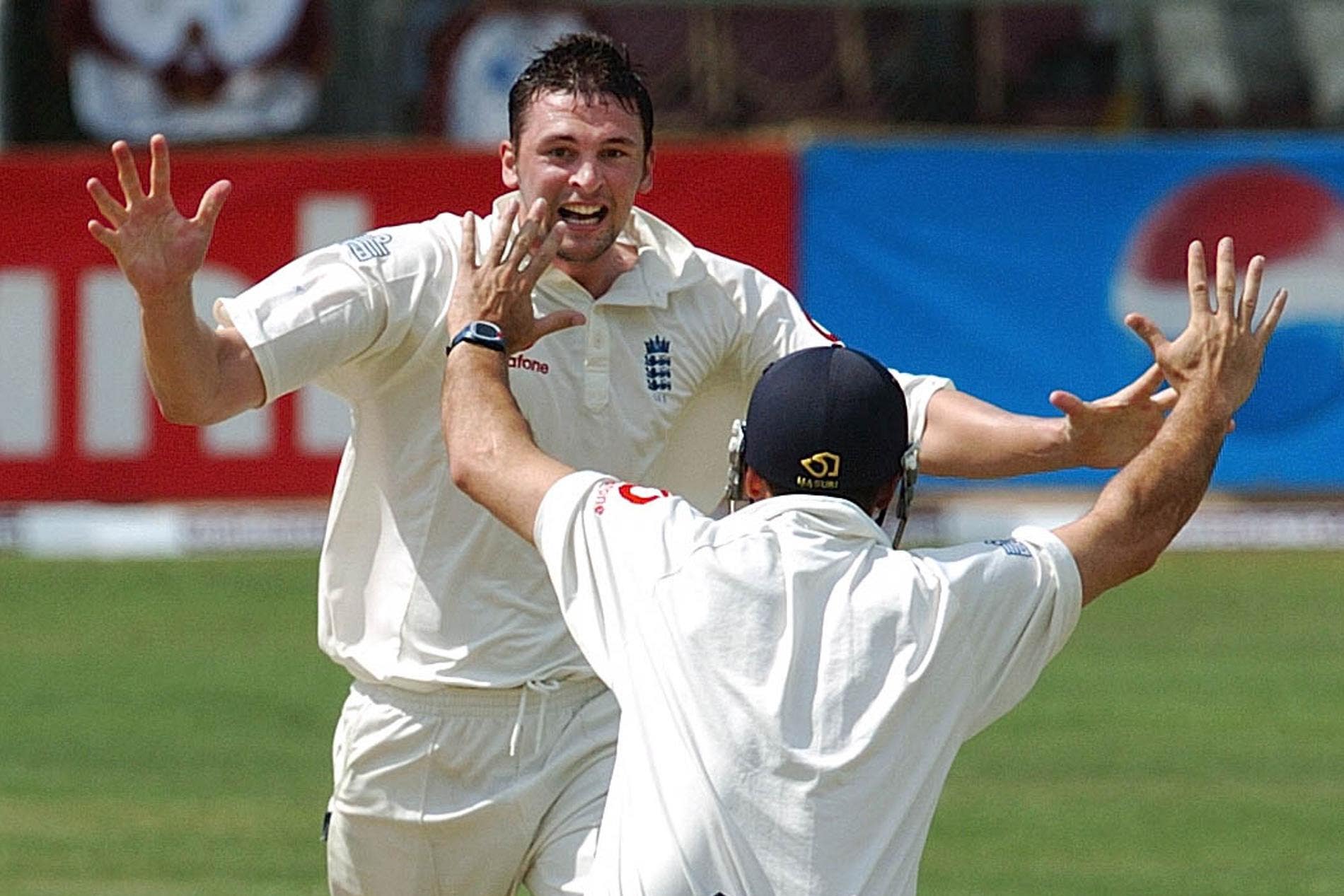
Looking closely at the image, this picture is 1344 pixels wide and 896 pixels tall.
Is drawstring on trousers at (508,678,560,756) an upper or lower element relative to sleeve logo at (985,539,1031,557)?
lower

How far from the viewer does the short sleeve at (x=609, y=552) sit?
4352 mm

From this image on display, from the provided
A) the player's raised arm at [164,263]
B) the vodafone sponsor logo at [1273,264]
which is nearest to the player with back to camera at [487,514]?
the player's raised arm at [164,263]

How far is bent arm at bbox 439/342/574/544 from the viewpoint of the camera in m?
4.58

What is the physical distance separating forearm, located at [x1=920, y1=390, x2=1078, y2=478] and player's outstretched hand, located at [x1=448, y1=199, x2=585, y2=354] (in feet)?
4.06

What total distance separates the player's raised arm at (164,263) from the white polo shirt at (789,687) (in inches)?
45.2

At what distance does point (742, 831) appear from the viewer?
167 inches

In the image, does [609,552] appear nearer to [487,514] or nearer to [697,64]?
[487,514]

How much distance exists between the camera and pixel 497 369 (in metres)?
4.81

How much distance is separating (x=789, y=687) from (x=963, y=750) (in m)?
6.82

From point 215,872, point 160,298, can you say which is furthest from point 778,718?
point 215,872

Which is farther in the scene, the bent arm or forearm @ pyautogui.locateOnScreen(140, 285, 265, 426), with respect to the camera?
forearm @ pyautogui.locateOnScreen(140, 285, 265, 426)

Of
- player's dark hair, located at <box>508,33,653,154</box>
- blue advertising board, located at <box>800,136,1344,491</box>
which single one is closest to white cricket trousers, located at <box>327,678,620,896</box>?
player's dark hair, located at <box>508,33,653,154</box>

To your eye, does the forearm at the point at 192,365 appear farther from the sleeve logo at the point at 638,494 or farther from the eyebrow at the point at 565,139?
the sleeve logo at the point at 638,494

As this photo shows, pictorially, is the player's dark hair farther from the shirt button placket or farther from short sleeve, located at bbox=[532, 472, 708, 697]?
short sleeve, located at bbox=[532, 472, 708, 697]
